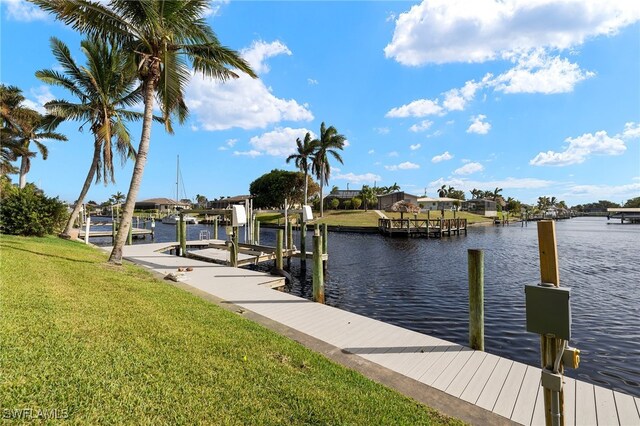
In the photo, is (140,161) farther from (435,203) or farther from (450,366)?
(435,203)

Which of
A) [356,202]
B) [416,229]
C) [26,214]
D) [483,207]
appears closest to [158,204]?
[356,202]

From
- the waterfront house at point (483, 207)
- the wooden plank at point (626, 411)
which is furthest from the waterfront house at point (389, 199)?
the wooden plank at point (626, 411)

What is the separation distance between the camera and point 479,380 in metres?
4.85

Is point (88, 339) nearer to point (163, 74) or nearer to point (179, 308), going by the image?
point (179, 308)

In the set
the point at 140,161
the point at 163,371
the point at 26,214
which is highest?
the point at 140,161

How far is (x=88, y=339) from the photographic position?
15.0ft

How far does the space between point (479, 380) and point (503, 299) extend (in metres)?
8.68

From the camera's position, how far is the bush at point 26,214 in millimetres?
15688

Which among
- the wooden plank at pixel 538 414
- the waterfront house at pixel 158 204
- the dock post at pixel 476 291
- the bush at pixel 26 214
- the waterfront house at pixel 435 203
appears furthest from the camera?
the waterfront house at pixel 158 204

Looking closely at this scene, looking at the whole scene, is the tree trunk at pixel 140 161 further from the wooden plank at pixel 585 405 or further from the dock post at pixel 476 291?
the wooden plank at pixel 585 405

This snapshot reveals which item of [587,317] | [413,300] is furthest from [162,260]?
[587,317]

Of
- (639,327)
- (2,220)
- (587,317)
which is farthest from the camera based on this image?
(2,220)

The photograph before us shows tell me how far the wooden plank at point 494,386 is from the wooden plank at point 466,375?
0.78 ft

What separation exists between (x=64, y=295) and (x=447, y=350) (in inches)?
282
